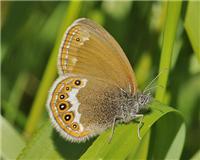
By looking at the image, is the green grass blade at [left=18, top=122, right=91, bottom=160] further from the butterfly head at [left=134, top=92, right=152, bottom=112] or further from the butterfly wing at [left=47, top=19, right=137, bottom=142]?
the butterfly head at [left=134, top=92, right=152, bottom=112]

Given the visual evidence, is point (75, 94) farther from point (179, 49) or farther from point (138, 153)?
point (179, 49)

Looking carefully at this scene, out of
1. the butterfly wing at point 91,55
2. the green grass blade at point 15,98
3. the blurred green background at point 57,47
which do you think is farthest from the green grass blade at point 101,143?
the green grass blade at point 15,98

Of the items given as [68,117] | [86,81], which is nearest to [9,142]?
[68,117]

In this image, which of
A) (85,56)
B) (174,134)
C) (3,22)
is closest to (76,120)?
(85,56)

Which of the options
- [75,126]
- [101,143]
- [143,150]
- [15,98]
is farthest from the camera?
[15,98]

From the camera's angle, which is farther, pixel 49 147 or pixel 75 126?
pixel 75 126

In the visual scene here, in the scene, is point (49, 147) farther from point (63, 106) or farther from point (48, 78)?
point (48, 78)
